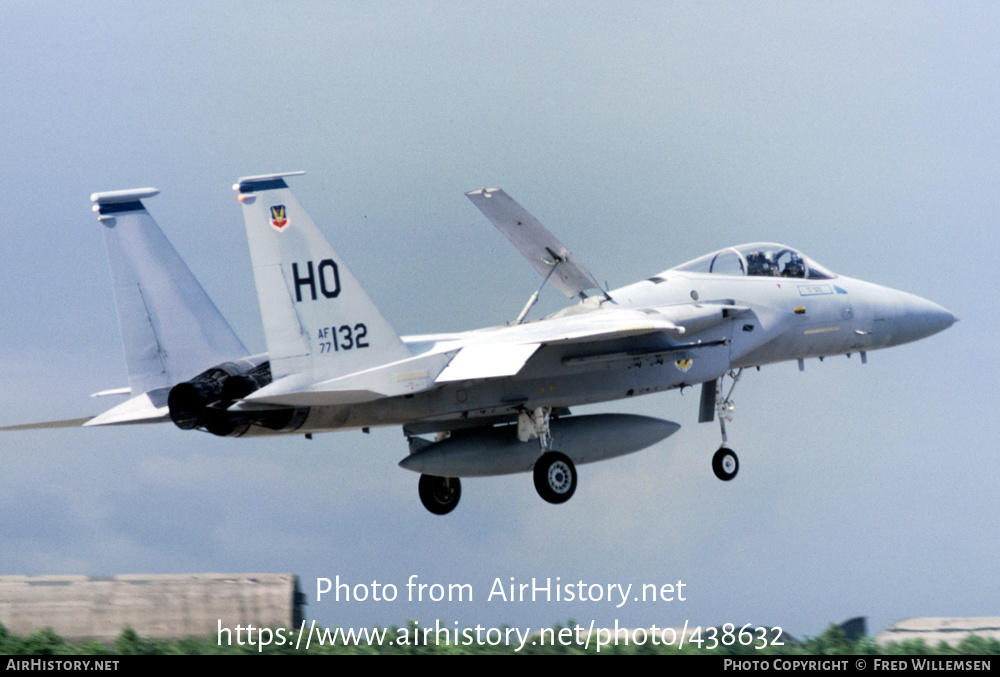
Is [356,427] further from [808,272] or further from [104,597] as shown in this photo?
[808,272]

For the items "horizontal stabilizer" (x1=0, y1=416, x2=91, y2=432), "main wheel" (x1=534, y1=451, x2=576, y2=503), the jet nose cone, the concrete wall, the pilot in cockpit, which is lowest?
the concrete wall

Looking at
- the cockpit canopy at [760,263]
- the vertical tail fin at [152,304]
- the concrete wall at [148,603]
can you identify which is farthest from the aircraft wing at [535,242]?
the concrete wall at [148,603]

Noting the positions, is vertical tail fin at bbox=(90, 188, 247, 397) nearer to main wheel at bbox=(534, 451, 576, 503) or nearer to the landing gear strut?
the landing gear strut

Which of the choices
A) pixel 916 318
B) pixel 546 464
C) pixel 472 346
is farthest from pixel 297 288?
pixel 916 318

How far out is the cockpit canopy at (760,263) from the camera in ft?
60.4

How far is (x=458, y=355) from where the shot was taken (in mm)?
15945

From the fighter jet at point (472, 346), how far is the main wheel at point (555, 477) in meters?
0.02

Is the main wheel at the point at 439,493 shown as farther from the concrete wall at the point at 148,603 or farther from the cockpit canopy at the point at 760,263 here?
the cockpit canopy at the point at 760,263

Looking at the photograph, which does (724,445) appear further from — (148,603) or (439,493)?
(148,603)

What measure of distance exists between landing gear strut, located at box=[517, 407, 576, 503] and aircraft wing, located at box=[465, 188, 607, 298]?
1.74 m

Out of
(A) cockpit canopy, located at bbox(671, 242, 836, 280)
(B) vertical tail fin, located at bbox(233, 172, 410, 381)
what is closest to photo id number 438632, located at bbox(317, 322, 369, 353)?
(B) vertical tail fin, located at bbox(233, 172, 410, 381)

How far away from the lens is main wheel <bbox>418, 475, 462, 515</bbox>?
18.6 metres

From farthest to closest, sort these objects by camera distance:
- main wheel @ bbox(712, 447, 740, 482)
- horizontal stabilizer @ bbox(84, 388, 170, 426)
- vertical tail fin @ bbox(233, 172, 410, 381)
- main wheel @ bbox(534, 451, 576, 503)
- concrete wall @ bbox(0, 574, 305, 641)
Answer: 1. main wheel @ bbox(712, 447, 740, 482)
2. main wheel @ bbox(534, 451, 576, 503)
3. horizontal stabilizer @ bbox(84, 388, 170, 426)
4. concrete wall @ bbox(0, 574, 305, 641)
5. vertical tail fin @ bbox(233, 172, 410, 381)
